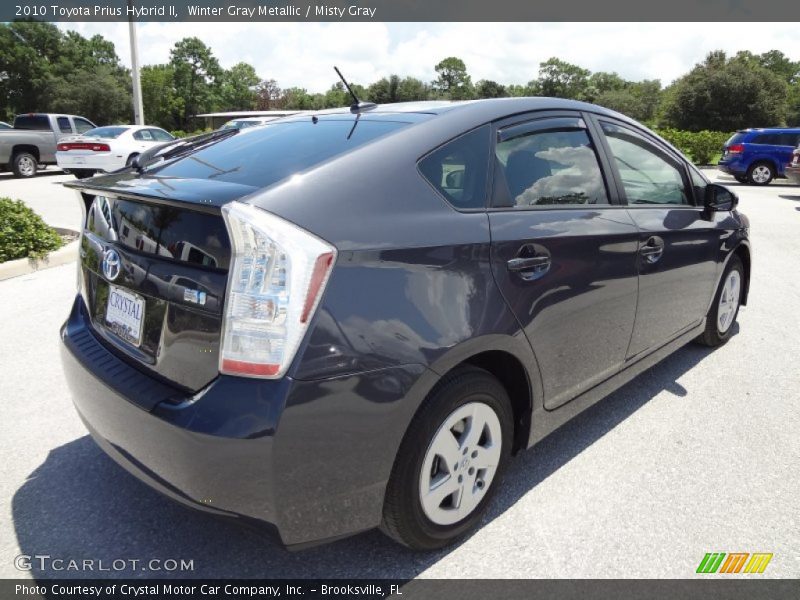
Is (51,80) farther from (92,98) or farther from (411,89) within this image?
(411,89)

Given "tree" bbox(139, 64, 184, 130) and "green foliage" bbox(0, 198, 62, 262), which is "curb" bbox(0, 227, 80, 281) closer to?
"green foliage" bbox(0, 198, 62, 262)

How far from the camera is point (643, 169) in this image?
336 cm

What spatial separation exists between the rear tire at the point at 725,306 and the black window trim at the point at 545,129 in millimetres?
1710

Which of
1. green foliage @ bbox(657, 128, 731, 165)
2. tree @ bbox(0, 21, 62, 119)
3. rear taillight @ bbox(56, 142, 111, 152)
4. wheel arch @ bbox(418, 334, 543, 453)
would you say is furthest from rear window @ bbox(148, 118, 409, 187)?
tree @ bbox(0, 21, 62, 119)

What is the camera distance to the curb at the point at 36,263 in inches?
237

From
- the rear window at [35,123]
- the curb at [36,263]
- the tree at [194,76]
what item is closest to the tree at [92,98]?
the tree at [194,76]

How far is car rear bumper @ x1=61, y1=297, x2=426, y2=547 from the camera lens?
168cm

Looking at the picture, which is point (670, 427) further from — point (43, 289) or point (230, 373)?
point (43, 289)

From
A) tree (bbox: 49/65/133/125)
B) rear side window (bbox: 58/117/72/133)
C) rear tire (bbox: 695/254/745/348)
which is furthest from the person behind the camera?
tree (bbox: 49/65/133/125)

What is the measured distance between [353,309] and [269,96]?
89.2 metres

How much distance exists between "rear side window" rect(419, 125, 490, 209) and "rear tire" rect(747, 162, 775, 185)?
19.3m

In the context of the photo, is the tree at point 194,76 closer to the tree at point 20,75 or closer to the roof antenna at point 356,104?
the tree at point 20,75

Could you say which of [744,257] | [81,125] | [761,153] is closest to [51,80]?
[81,125]

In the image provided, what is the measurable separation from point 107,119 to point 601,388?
66.9 m
